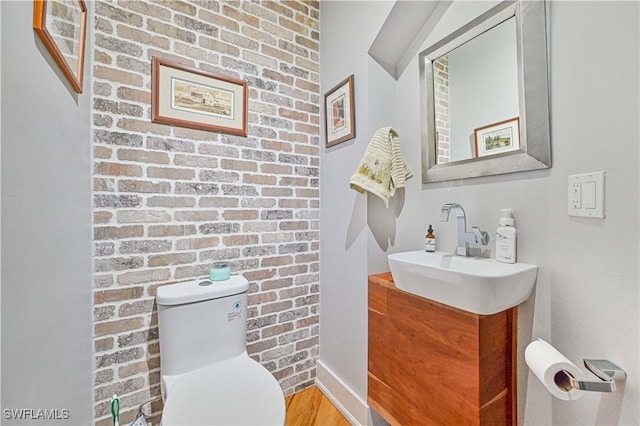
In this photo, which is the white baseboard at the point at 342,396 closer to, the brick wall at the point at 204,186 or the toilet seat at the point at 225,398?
the brick wall at the point at 204,186

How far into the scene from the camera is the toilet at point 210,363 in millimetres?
889

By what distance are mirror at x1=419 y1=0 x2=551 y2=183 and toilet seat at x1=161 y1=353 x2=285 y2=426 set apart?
1.16 m

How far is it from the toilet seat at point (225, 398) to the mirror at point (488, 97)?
1.16m

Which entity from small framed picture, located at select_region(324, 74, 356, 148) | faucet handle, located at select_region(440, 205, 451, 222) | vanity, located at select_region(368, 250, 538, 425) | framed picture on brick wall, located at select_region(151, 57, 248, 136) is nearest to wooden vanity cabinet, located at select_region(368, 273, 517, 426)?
vanity, located at select_region(368, 250, 538, 425)

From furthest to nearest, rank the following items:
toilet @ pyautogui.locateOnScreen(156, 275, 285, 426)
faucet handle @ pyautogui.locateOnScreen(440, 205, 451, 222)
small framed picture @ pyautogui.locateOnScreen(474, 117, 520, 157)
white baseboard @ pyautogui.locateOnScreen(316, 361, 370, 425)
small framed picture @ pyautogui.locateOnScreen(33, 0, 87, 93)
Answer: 1. white baseboard @ pyautogui.locateOnScreen(316, 361, 370, 425)
2. faucet handle @ pyautogui.locateOnScreen(440, 205, 451, 222)
3. small framed picture @ pyautogui.locateOnScreen(474, 117, 520, 157)
4. toilet @ pyautogui.locateOnScreen(156, 275, 285, 426)
5. small framed picture @ pyautogui.locateOnScreen(33, 0, 87, 93)

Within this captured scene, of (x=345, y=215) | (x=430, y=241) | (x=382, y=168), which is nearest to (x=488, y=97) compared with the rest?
(x=382, y=168)

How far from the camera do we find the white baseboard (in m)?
1.37

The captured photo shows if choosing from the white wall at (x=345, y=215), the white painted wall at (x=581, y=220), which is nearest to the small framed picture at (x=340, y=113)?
the white wall at (x=345, y=215)

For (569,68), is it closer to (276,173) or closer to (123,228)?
(276,173)

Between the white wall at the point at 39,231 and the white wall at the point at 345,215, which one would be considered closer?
the white wall at the point at 39,231

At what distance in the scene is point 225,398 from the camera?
957 mm

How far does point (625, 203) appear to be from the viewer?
28.4 inches

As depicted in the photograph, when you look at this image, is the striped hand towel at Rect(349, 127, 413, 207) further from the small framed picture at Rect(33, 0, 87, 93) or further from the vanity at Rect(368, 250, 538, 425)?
the small framed picture at Rect(33, 0, 87, 93)

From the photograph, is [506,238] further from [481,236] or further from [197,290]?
[197,290]
